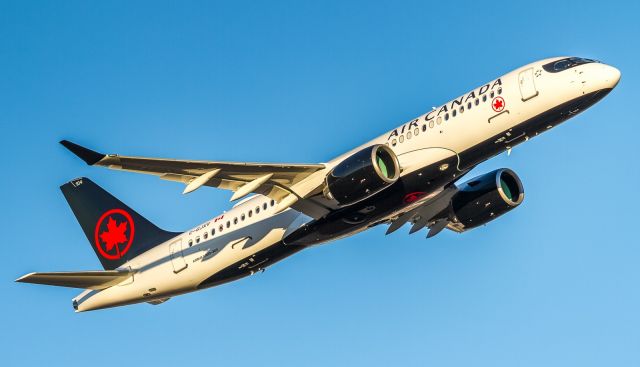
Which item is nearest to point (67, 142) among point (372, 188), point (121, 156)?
point (121, 156)

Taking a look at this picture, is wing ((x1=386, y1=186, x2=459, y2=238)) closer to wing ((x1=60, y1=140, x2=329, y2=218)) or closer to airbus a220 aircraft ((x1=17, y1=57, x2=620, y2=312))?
airbus a220 aircraft ((x1=17, y1=57, x2=620, y2=312))

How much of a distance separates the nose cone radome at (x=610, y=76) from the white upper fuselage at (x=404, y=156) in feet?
0.12

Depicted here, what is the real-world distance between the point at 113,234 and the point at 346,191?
50.0 feet

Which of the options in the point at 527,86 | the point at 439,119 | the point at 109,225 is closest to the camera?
the point at 527,86

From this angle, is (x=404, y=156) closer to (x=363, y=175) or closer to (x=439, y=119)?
(x=439, y=119)

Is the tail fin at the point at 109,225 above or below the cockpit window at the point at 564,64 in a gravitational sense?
below

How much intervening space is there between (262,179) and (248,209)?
474 centimetres

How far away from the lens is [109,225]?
48.7 m

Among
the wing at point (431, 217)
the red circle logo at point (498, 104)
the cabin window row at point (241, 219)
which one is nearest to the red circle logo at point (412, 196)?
the wing at point (431, 217)

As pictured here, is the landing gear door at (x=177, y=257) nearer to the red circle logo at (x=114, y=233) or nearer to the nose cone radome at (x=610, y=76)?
the red circle logo at (x=114, y=233)

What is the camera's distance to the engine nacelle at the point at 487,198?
44812mm

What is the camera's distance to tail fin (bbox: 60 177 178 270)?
47.6m

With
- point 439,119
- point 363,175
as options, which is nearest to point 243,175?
point 363,175

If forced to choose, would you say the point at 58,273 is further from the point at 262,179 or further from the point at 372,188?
the point at 372,188
